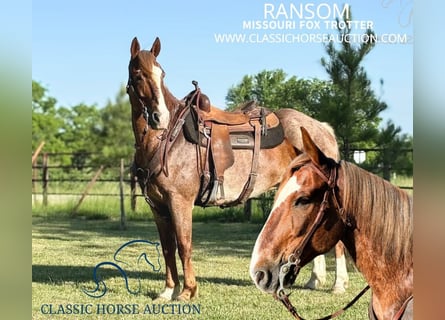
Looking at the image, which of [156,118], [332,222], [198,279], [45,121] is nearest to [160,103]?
[156,118]

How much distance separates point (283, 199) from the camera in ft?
7.46

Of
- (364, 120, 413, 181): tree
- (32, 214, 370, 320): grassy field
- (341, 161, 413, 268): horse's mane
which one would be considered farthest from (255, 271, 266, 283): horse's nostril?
(364, 120, 413, 181): tree

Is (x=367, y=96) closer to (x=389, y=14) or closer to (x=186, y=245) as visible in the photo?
(x=389, y=14)

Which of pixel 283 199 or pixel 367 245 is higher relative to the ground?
pixel 283 199

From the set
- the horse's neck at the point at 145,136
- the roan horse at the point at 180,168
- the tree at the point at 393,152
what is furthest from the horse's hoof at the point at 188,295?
the tree at the point at 393,152

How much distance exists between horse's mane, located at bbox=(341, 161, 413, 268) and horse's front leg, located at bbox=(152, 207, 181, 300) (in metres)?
1.58

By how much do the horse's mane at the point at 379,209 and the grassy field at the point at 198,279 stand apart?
1153 mm

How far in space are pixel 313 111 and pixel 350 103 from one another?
0.26 meters

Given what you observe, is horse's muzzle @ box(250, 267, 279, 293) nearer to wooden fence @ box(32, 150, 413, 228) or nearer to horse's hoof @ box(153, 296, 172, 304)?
horse's hoof @ box(153, 296, 172, 304)

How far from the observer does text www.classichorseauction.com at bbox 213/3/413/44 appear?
10.6 feet

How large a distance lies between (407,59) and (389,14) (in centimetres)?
31
